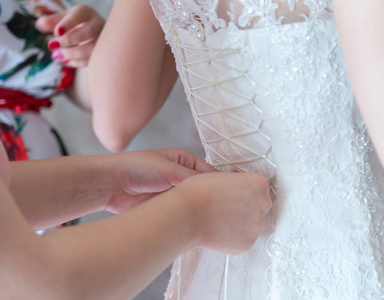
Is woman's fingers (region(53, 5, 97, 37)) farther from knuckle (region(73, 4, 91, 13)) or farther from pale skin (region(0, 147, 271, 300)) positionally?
pale skin (region(0, 147, 271, 300))

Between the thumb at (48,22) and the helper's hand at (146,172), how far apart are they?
24.4 inches

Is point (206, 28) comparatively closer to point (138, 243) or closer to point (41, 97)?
point (138, 243)

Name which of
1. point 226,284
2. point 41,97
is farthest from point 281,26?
point 41,97

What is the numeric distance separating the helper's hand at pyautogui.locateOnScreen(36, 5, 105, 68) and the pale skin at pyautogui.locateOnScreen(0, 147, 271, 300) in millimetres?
518

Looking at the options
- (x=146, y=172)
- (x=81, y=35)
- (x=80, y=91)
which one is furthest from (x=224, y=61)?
(x=80, y=91)

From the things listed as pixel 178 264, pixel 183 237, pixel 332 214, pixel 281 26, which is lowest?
pixel 178 264

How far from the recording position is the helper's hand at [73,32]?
119cm

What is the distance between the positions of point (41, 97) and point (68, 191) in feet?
2.14

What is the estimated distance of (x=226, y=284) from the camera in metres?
0.72

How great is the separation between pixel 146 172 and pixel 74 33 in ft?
1.93

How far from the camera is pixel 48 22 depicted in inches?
49.1

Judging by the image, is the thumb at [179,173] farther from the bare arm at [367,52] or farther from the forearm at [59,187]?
the bare arm at [367,52]

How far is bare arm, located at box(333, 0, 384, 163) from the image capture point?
49cm

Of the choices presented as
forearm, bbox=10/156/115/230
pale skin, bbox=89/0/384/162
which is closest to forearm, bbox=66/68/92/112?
pale skin, bbox=89/0/384/162
